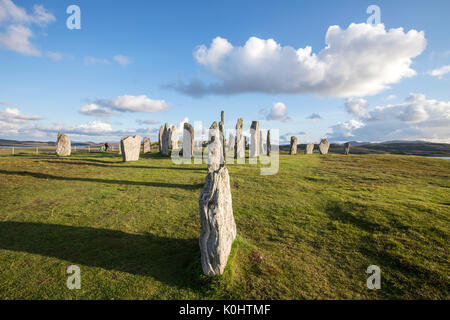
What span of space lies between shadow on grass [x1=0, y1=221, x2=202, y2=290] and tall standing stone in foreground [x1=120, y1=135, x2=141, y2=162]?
45.7ft

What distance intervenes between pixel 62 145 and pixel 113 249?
26386 mm

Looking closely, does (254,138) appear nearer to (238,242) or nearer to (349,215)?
(349,215)

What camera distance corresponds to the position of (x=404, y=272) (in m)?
5.25

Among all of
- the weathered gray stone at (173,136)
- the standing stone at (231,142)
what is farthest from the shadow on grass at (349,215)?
the standing stone at (231,142)

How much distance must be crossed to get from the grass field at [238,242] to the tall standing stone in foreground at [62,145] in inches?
592

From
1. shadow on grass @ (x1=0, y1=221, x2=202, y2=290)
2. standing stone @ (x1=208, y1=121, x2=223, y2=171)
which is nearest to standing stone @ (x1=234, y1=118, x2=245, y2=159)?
standing stone @ (x1=208, y1=121, x2=223, y2=171)

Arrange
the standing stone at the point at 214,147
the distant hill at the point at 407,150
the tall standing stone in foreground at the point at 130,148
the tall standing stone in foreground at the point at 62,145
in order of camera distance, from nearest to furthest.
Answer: the standing stone at the point at 214,147 → the tall standing stone in foreground at the point at 130,148 → the tall standing stone in foreground at the point at 62,145 → the distant hill at the point at 407,150

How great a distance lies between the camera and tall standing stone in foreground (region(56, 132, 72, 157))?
25.5 m

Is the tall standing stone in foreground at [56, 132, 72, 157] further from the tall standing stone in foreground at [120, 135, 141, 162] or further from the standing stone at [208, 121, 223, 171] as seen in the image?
the standing stone at [208, 121, 223, 171]

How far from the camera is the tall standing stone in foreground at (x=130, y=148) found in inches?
831

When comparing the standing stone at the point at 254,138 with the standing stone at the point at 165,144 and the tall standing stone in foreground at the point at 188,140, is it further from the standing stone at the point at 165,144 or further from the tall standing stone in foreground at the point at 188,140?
the standing stone at the point at 165,144

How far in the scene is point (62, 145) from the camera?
2600cm

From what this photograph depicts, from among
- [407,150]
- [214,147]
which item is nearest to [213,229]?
[214,147]
